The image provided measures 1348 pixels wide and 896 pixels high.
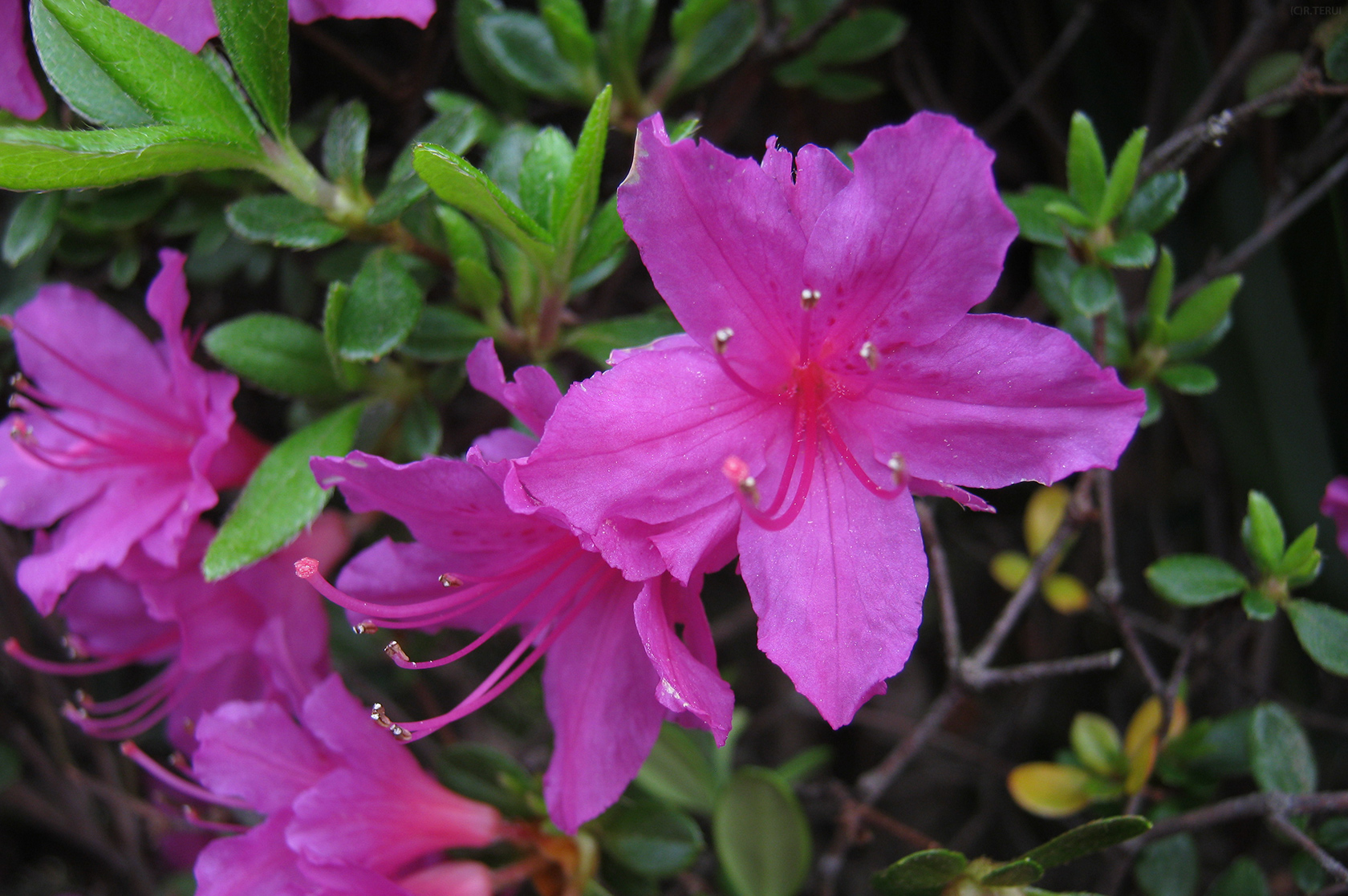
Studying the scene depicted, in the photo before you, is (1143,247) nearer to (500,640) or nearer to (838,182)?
(838,182)

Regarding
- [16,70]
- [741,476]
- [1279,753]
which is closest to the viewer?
[741,476]

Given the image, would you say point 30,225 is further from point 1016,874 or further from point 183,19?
point 1016,874

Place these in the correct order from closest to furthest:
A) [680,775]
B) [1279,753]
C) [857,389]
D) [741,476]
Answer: [741,476], [857,389], [1279,753], [680,775]

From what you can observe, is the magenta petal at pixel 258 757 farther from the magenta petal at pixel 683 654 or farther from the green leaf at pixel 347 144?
the green leaf at pixel 347 144

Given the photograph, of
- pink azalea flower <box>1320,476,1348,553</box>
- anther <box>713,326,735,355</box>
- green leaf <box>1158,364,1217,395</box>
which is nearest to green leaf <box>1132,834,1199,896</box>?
pink azalea flower <box>1320,476,1348,553</box>

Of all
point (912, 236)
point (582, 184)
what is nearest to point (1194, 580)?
point (912, 236)

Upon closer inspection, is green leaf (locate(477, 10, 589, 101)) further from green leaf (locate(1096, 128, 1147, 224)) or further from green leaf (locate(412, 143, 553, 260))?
green leaf (locate(1096, 128, 1147, 224))
